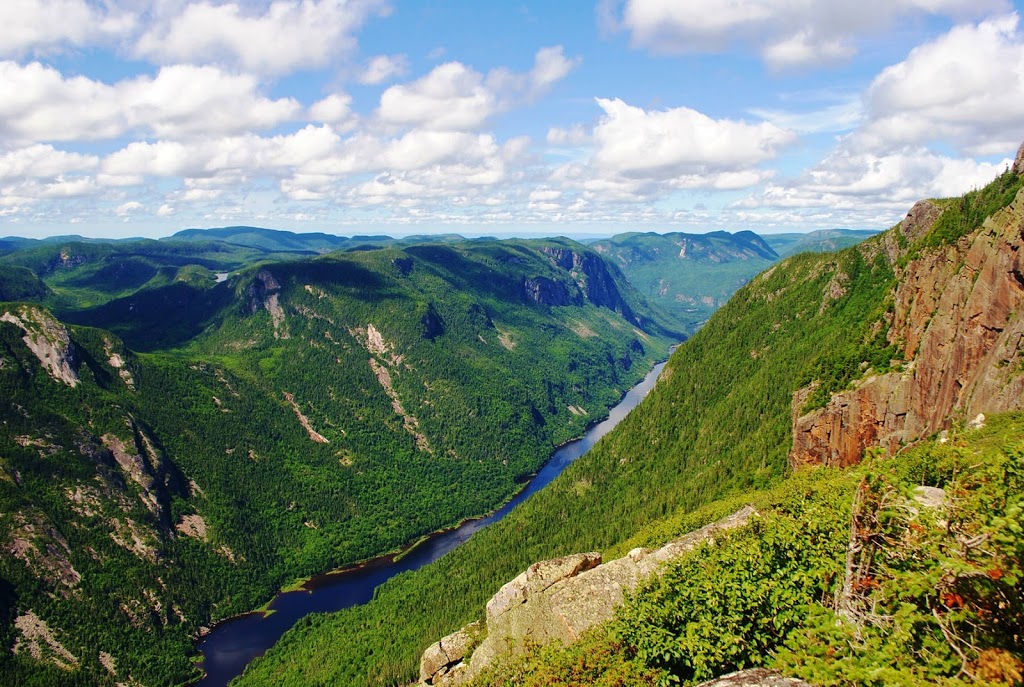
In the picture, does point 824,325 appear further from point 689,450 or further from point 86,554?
point 86,554

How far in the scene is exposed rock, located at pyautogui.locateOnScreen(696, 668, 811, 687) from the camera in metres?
23.8

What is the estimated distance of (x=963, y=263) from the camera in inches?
4001

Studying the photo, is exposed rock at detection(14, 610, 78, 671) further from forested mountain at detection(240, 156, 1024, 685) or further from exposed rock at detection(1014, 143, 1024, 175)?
exposed rock at detection(1014, 143, 1024, 175)

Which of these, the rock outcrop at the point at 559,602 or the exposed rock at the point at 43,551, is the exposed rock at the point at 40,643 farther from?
the rock outcrop at the point at 559,602

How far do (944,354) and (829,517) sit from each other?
68075mm

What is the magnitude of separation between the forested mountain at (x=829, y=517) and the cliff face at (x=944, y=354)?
35 cm

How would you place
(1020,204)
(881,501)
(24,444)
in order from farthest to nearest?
(24,444), (1020,204), (881,501)

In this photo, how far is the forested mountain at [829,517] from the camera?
73.4 feet

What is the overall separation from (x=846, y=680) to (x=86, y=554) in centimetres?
21848

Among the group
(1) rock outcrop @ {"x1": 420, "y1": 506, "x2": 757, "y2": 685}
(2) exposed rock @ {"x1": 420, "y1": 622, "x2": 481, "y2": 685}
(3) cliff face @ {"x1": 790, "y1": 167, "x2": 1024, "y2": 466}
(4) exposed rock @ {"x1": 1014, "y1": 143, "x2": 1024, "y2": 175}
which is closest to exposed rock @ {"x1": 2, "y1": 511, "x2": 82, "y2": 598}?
(2) exposed rock @ {"x1": 420, "y1": 622, "x2": 481, "y2": 685}

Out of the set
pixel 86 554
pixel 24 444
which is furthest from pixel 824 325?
pixel 24 444

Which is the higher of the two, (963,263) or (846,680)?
(963,263)

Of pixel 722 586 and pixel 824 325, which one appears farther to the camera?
pixel 824 325

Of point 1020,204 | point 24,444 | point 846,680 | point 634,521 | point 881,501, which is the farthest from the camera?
point 24,444
